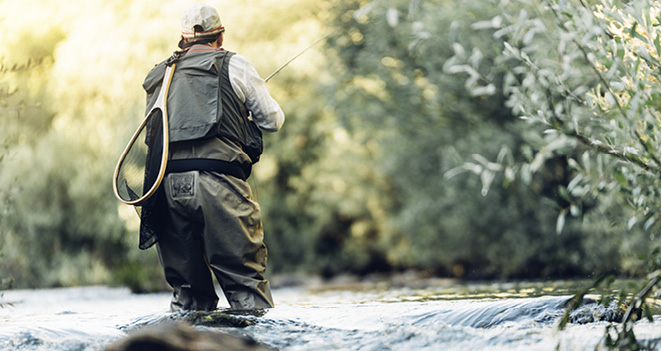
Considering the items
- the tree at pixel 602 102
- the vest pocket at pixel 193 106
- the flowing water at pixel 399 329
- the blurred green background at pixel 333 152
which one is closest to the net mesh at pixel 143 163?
the vest pocket at pixel 193 106

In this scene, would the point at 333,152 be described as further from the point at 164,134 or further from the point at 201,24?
the point at 164,134

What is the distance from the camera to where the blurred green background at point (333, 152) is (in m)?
13.2

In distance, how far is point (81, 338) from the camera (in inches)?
174

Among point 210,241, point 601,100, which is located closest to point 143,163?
point 210,241

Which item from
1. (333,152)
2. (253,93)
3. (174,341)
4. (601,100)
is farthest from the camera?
(333,152)

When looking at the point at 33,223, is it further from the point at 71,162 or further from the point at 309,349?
the point at 309,349

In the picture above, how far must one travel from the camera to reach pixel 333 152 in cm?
1911

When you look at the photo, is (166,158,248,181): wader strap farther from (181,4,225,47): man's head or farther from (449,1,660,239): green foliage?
(449,1,660,239): green foliage

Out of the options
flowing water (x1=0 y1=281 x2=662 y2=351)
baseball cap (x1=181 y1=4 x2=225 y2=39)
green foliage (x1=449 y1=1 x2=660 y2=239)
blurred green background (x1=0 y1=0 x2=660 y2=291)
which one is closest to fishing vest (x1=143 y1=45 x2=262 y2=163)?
baseball cap (x1=181 y1=4 x2=225 y2=39)

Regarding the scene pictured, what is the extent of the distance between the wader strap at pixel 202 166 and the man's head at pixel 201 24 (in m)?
0.77

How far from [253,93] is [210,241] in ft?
3.03

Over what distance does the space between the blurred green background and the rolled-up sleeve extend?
508cm

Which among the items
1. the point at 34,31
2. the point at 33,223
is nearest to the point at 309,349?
the point at 33,223

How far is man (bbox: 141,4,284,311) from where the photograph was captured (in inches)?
193
